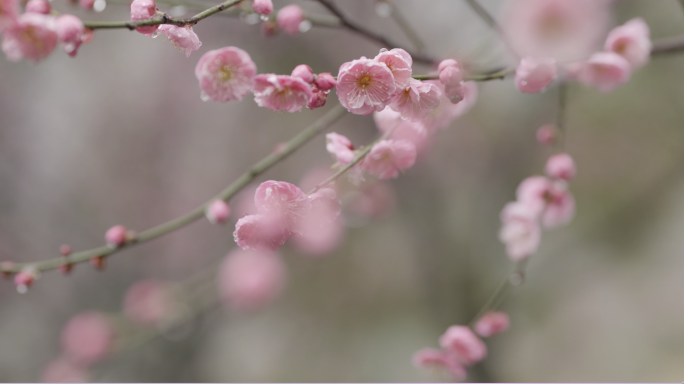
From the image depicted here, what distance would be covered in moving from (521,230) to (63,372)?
1744 millimetres

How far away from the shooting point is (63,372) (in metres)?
1.54

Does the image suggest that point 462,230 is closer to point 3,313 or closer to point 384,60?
point 384,60

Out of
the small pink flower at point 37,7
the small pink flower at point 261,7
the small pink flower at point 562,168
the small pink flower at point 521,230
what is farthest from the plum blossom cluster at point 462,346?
the small pink flower at point 37,7

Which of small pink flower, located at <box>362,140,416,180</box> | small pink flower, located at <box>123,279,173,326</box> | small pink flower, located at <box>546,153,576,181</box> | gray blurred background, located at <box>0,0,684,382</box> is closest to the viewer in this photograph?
small pink flower, located at <box>362,140,416,180</box>

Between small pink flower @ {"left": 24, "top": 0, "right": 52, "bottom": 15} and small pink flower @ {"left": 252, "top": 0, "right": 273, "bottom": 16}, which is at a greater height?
small pink flower @ {"left": 252, "top": 0, "right": 273, "bottom": 16}

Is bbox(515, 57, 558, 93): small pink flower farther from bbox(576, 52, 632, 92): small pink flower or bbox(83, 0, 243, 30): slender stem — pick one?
bbox(83, 0, 243, 30): slender stem

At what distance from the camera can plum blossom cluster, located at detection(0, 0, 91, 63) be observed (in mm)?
336

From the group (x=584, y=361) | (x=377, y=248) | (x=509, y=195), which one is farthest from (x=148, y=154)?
(x=584, y=361)

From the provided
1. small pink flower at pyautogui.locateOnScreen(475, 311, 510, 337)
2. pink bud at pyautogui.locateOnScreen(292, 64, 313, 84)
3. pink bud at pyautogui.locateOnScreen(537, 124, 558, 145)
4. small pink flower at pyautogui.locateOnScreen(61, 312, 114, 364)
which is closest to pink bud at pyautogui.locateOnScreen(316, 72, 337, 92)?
pink bud at pyautogui.locateOnScreen(292, 64, 313, 84)

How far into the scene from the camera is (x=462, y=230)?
70.5 inches

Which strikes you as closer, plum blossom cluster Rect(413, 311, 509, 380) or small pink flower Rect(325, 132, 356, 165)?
small pink flower Rect(325, 132, 356, 165)

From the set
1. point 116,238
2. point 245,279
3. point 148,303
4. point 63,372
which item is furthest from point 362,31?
point 63,372

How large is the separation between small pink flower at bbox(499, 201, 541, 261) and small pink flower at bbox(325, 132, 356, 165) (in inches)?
17.7

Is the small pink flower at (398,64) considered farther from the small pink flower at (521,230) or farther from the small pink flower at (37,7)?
the small pink flower at (521,230)
